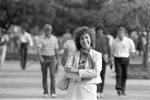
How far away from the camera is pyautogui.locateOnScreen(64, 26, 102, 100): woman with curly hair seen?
620 cm

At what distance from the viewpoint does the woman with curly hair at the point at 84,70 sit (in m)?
6.20

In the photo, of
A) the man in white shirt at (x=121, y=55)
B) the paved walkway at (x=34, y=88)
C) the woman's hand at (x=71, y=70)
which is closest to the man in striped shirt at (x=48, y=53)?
the paved walkway at (x=34, y=88)

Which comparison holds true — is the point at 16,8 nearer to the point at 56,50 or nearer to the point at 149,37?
the point at 149,37

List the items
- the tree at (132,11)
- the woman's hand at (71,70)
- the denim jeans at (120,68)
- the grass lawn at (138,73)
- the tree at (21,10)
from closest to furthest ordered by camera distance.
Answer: the woman's hand at (71,70) → the denim jeans at (120,68) → the grass lawn at (138,73) → the tree at (132,11) → the tree at (21,10)

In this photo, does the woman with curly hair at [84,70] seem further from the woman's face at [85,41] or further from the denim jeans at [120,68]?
the denim jeans at [120,68]

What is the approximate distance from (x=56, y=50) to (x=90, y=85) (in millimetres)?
5904

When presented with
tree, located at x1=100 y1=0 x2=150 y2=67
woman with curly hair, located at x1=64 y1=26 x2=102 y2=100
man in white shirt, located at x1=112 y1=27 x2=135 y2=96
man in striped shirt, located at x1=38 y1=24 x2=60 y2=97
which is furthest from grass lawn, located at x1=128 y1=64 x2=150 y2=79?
woman with curly hair, located at x1=64 y1=26 x2=102 y2=100

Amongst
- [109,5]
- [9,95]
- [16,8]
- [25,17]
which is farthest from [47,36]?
[25,17]

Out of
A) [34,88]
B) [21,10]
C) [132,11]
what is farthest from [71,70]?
[21,10]

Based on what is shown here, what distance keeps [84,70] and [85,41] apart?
1.41 ft

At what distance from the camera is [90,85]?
20.5 ft

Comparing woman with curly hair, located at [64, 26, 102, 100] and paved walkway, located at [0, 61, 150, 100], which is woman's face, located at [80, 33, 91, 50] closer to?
woman with curly hair, located at [64, 26, 102, 100]

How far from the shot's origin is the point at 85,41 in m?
6.35

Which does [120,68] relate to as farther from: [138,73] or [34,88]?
[138,73]
